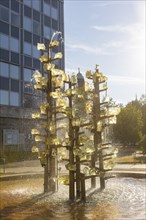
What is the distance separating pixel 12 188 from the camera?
42.7 ft

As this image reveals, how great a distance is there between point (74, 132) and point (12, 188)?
3.82 metres

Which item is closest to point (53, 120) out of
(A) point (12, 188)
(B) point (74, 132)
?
(B) point (74, 132)

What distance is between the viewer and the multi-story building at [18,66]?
37.7 metres

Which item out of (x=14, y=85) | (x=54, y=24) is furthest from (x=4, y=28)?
(x=54, y=24)

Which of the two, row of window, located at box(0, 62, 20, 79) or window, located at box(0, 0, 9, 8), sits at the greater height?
window, located at box(0, 0, 9, 8)

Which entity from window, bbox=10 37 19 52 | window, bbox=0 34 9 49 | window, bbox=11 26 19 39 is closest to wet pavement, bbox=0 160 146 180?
window, bbox=0 34 9 49

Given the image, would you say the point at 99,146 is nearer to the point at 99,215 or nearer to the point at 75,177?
the point at 75,177

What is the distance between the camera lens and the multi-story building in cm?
3772

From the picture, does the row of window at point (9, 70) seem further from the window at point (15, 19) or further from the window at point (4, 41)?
the window at point (15, 19)

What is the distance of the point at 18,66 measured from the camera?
4031 centimetres

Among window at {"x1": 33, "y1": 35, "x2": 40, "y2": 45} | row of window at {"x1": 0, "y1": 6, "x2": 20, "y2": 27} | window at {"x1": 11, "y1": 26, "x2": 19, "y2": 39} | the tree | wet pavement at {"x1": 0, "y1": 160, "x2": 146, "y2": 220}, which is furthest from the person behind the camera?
the tree

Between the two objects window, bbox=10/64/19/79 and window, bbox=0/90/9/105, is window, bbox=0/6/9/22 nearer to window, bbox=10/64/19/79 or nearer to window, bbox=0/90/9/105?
window, bbox=10/64/19/79

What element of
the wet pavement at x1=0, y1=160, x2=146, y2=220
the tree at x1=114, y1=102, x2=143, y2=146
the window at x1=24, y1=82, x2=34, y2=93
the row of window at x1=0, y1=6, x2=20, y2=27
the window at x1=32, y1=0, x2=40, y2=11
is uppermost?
the window at x1=32, y1=0, x2=40, y2=11

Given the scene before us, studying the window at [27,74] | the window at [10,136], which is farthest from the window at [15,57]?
the window at [10,136]
